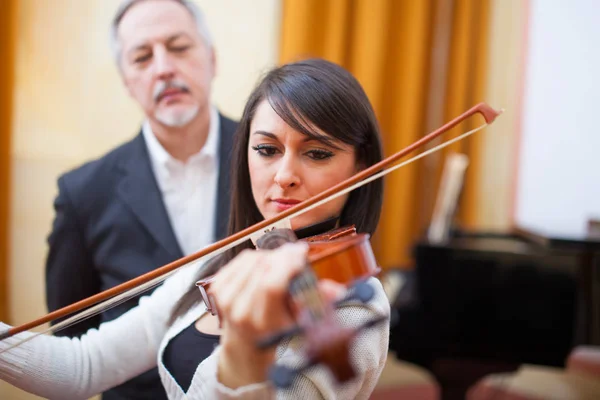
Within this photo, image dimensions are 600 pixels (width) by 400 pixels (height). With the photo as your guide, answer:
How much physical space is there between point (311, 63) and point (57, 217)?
718 mm

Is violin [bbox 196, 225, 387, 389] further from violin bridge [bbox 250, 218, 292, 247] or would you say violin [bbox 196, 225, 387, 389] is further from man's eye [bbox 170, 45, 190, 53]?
man's eye [bbox 170, 45, 190, 53]

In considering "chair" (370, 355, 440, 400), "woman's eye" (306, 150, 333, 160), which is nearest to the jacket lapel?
"woman's eye" (306, 150, 333, 160)

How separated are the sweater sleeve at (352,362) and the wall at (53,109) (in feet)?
2.22

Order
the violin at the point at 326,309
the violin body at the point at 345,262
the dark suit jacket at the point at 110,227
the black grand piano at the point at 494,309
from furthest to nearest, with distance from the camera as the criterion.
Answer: the black grand piano at the point at 494,309
the dark suit jacket at the point at 110,227
the violin body at the point at 345,262
the violin at the point at 326,309

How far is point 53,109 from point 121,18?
0.29m

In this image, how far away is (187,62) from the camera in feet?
4.02

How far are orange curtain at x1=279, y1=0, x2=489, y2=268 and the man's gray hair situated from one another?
0.45 m

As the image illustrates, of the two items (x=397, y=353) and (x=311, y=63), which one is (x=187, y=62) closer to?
(x=311, y=63)

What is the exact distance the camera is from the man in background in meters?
1.14

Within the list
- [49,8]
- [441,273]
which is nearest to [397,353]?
[441,273]

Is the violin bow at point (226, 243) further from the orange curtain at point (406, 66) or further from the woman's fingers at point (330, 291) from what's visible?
the orange curtain at point (406, 66)

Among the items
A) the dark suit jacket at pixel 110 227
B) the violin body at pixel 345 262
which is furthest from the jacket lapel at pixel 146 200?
the violin body at pixel 345 262

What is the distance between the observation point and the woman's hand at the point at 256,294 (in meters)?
0.50

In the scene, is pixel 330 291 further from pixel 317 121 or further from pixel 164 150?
pixel 164 150
